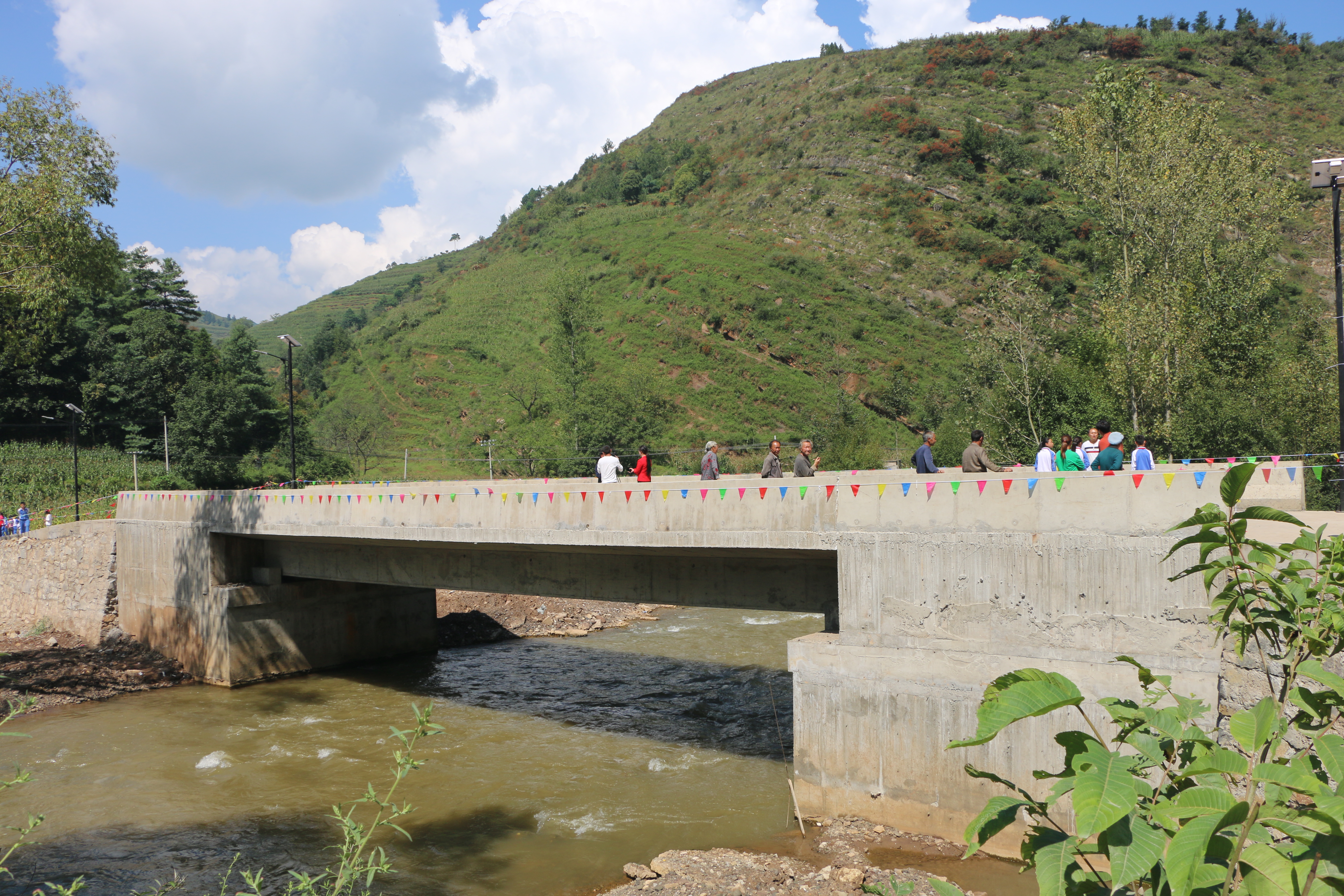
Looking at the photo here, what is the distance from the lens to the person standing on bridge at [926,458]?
44.9 ft

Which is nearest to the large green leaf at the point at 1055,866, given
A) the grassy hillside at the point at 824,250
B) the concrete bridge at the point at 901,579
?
the concrete bridge at the point at 901,579

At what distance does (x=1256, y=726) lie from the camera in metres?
1.59

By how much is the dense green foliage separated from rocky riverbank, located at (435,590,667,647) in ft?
73.0

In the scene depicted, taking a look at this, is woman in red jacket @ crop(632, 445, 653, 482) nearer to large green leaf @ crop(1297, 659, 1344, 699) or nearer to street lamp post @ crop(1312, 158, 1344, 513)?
street lamp post @ crop(1312, 158, 1344, 513)

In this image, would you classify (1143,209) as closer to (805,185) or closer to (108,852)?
(108,852)

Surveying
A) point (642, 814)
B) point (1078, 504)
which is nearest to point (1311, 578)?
point (1078, 504)

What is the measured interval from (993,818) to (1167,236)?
3054cm

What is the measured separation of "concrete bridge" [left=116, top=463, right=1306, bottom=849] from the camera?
8406mm

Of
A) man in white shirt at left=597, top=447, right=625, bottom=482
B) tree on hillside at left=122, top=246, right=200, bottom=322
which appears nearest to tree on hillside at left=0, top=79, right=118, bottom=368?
man in white shirt at left=597, top=447, right=625, bottom=482

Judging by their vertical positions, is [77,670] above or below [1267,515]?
below

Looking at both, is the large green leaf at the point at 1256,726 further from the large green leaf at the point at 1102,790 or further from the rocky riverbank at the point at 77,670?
the rocky riverbank at the point at 77,670

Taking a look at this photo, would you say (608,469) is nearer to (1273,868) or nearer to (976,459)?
(976,459)

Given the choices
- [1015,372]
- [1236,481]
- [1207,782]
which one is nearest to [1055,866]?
[1207,782]

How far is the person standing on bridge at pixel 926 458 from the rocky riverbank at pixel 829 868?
20.6ft
